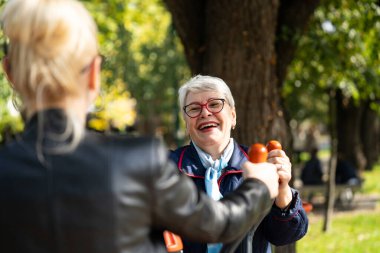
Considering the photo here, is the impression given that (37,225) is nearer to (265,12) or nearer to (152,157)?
(152,157)

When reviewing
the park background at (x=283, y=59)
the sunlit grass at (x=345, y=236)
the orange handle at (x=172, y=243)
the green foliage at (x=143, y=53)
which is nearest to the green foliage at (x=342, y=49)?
the park background at (x=283, y=59)

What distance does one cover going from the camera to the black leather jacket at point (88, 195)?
1.69 metres

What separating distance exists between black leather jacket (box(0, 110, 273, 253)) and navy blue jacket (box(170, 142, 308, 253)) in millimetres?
1049

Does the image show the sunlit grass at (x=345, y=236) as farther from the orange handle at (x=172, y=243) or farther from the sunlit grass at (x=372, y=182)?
the orange handle at (x=172, y=243)

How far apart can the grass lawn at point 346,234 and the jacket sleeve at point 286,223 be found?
6.39m

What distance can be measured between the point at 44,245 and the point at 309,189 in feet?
42.9

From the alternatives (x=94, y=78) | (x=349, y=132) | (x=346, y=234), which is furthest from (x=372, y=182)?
(x=94, y=78)

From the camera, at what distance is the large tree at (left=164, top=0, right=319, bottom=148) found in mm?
5656

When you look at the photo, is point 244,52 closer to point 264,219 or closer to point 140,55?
point 264,219

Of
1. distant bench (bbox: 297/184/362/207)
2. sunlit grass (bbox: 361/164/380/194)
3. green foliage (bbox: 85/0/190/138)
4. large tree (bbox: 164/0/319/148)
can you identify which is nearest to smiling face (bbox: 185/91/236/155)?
large tree (bbox: 164/0/319/148)

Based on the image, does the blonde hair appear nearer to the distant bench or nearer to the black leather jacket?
the black leather jacket

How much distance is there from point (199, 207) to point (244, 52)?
399cm

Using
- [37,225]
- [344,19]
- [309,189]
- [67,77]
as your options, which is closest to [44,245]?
[37,225]

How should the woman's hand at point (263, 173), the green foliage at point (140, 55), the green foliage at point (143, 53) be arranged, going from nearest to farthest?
1. the woman's hand at point (263, 173)
2. the green foliage at point (140, 55)
3. the green foliage at point (143, 53)
